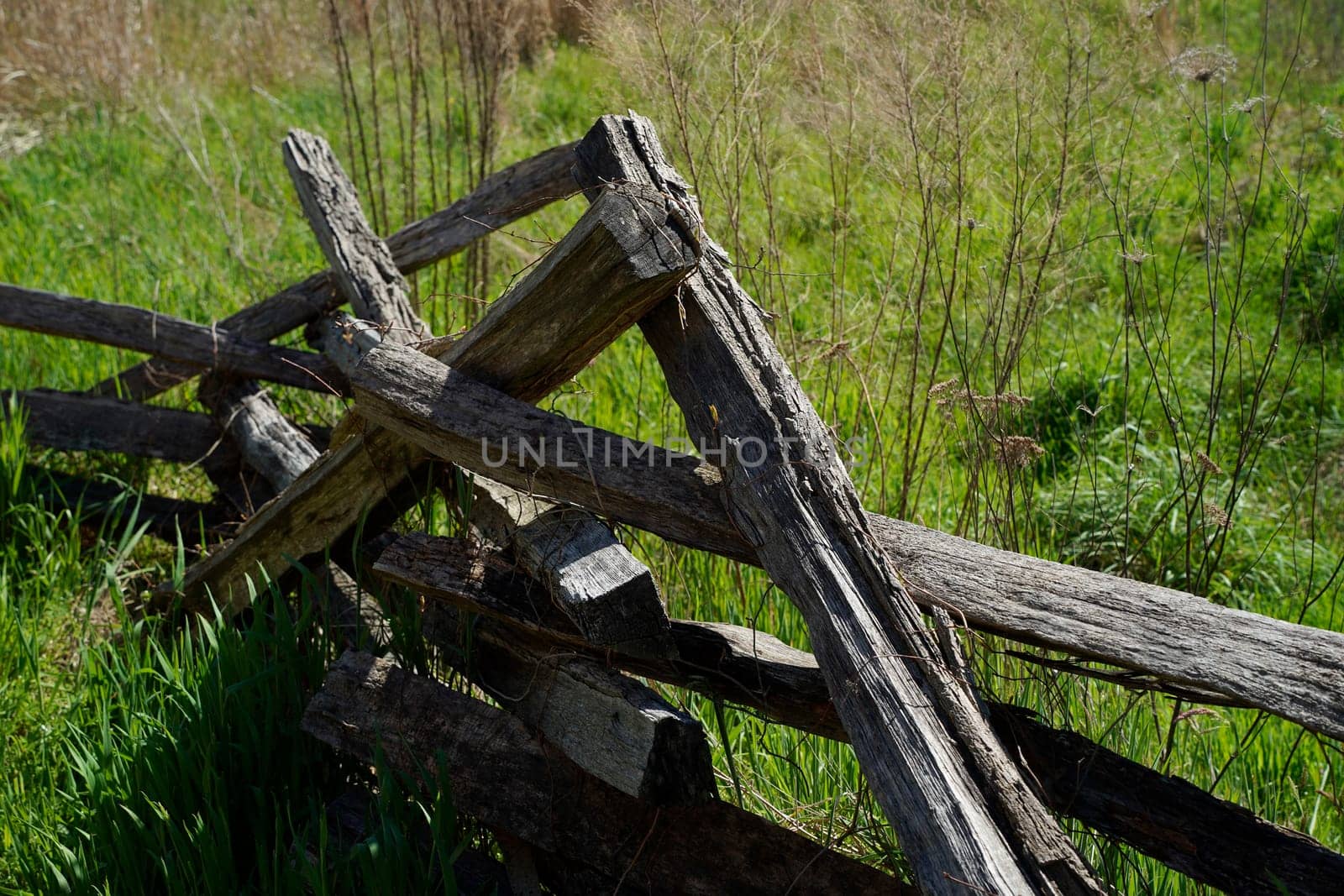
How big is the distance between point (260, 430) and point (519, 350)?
1.70m

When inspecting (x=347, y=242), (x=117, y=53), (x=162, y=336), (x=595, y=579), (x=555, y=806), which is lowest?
(x=555, y=806)

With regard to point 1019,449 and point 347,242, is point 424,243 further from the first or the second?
point 1019,449

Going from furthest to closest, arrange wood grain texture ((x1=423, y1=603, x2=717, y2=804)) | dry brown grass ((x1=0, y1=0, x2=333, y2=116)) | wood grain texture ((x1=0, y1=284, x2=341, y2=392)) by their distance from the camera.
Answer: dry brown grass ((x1=0, y1=0, x2=333, y2=116)), wood grain texture ((x1=0, y1=284, x2=341, y2=392)), wood grain texture ((x1=423, y1=603, x2=717, y2=804))

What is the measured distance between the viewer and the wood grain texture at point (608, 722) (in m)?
1.96

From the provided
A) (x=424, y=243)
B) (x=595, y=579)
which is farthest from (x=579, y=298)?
(x=424, y=243)

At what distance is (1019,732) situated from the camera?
6.60ft

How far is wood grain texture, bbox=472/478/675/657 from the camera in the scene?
6.75 ft

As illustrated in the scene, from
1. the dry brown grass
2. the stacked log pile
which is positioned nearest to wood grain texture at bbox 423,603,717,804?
the stacked log pile

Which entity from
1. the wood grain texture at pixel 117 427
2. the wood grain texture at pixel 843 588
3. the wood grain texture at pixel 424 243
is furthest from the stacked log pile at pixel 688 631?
the wood grain texture at pixel 117 427

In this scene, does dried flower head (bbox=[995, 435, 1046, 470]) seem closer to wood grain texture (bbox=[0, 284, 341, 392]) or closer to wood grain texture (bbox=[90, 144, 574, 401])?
wood grain texture (bbox=[90, 144, 574, 401])

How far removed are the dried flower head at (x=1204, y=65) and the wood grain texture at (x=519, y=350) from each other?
1.26 meters

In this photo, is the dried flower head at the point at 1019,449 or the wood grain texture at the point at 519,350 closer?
the wood grain texture at the point at 519,350

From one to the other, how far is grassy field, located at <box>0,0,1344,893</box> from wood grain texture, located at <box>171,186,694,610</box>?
0.20 meters

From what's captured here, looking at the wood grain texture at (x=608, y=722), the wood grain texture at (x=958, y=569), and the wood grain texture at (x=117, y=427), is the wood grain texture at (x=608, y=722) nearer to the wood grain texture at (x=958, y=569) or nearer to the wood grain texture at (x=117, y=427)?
the wood grain texture at (x=958, y=569)
